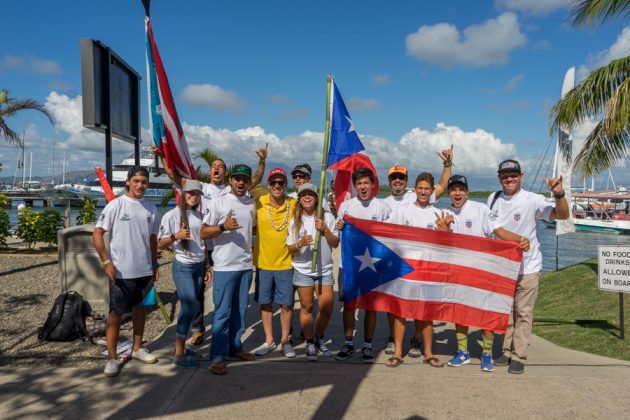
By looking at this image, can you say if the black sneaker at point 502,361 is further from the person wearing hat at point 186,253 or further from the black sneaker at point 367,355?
the person wearing hat at point 186,253

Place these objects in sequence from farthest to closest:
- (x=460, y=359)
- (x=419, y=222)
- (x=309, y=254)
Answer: (x=419, y=222) < (x=309, y=254) < (x=460, y=359)

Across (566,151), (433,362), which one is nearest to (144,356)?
(433,362)

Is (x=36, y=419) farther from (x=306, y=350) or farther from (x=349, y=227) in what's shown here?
(x=349, y=227)

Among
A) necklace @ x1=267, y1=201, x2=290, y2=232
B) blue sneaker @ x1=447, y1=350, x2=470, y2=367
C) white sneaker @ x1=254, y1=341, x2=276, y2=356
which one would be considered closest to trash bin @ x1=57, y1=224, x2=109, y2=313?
white sneaker @ x1=254, y1=341, x2=276, y2=356

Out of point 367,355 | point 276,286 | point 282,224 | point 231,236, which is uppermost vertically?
point 282,224

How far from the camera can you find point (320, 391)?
394 centimetres

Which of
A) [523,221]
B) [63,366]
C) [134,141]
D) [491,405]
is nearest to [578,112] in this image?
[523,221]

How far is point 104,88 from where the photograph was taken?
7.05 metres

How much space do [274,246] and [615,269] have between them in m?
4.31

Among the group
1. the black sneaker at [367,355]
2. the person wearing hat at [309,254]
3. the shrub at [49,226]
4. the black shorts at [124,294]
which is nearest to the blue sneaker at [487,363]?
the black sneaker at [367,355]

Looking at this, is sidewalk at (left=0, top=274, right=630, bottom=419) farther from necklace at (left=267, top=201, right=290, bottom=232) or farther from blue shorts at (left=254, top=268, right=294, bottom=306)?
necklace at (left=267, top=201, right=290, bottom=232)

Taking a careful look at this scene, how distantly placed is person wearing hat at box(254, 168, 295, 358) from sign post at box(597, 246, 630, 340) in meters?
4.00

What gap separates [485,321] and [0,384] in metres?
4.50

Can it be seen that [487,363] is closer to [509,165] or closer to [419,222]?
[419,222]
